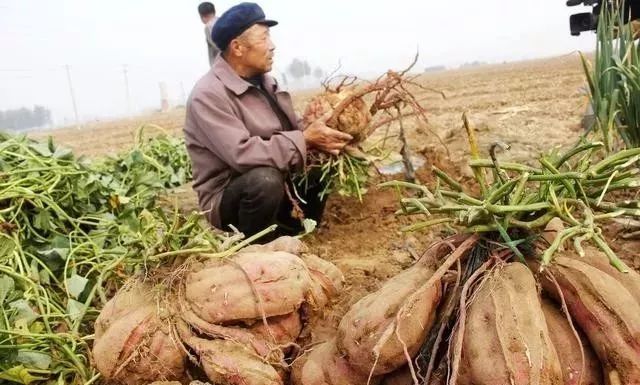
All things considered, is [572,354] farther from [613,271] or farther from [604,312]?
[613,271]

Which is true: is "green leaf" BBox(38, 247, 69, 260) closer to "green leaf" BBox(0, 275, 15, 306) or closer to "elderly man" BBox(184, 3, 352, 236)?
"green leaf" BBox(0, 275, 15, 306)

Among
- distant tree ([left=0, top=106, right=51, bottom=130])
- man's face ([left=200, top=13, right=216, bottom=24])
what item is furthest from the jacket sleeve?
distant tree ([left=0, top=106, right=51, bottom=130])

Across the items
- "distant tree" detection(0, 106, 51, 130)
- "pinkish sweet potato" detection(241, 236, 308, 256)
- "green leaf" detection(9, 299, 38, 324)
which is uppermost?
"pinkish sweet potato" detection(241, 236, 308, 256)

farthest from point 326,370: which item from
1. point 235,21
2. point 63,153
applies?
point 63,153

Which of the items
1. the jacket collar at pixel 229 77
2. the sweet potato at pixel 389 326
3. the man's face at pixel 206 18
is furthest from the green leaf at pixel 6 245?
the man's face at pixel 206 18

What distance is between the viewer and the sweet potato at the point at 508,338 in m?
1.29

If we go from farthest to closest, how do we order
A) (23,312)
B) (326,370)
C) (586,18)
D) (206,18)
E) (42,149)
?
(206,18) → (586,18) → (42,149) → (23,312) → (326,370)

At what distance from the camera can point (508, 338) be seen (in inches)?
52.2

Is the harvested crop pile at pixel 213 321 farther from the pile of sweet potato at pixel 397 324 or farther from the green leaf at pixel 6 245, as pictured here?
the green leaf at pixel 6 245

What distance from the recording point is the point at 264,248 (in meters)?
2.08

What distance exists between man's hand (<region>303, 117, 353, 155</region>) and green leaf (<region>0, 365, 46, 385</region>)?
172cm

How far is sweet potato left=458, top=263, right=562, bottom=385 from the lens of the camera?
1293 millimetres

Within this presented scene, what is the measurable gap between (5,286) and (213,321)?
1.05 m

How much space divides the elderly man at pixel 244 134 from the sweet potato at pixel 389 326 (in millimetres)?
1521
